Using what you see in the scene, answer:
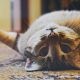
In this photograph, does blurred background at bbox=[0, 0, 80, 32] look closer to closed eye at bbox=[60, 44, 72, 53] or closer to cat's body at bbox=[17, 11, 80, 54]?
cat's body at bbox=[17, 11, 80, 54]

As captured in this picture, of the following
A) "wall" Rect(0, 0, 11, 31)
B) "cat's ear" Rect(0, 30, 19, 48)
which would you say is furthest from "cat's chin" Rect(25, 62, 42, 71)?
"wall" Rect(0, 0, 11, 31)

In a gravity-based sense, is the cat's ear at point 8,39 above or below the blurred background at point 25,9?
below

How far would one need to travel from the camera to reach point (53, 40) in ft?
3.15

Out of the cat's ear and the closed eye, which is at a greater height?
the cat's ear

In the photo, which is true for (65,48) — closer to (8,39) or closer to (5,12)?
(8,39)

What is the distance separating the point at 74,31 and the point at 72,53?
0.32ft

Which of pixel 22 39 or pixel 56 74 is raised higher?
pixel 22 39

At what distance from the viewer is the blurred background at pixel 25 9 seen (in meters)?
3.07

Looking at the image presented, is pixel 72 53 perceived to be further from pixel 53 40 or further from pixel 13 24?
pixel 13 24

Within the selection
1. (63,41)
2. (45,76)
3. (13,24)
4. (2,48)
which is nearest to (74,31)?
(63,41)

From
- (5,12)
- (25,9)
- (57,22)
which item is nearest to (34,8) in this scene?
(25,9)

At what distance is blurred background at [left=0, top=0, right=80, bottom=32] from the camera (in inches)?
121

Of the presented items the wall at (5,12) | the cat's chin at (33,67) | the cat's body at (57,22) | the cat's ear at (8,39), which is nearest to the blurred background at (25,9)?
the wall at (5,12)

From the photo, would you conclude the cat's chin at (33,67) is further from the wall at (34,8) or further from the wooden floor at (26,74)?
the wall at (34,8)
